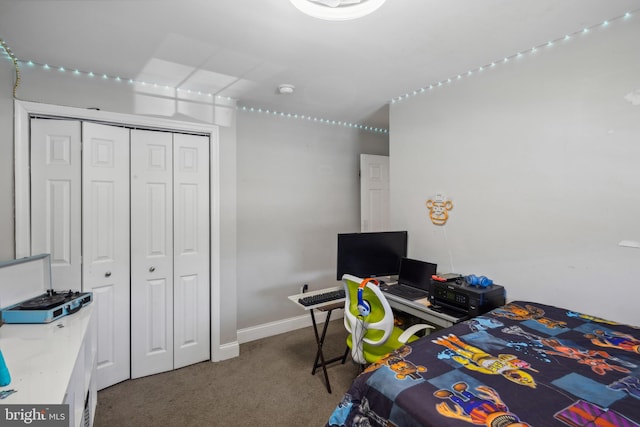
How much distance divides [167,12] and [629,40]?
100 inches

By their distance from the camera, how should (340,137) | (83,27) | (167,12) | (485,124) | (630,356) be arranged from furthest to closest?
(340,137) < (485,124) < (83,27) < (167,12) < (630,356)

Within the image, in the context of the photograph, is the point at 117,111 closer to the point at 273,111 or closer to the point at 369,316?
the point at 273,111

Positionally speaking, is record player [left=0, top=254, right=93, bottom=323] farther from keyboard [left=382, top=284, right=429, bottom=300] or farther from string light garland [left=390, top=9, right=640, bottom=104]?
string light garland [left=390, top=9, right=640, bottom=104]

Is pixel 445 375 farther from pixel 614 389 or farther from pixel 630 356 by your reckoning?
pixel 630 356

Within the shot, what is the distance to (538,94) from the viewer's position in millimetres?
2020

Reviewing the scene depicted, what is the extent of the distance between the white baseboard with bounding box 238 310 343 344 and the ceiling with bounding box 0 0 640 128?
2.47 metres

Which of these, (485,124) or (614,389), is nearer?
(614,389)

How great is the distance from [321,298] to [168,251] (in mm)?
1408

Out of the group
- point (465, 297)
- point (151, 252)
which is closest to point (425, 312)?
point (465, 297)

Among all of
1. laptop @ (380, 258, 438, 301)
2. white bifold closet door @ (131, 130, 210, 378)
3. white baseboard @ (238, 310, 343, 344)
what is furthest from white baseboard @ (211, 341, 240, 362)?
laptop @ (380, 258, 438, 301)

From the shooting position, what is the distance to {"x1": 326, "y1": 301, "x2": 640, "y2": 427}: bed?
3.20ft

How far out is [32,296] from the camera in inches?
77.7

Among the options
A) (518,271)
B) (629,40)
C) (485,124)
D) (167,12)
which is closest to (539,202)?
(518,271)

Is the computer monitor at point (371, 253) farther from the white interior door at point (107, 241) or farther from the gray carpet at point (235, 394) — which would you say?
the white interior door at point (107, 241)
